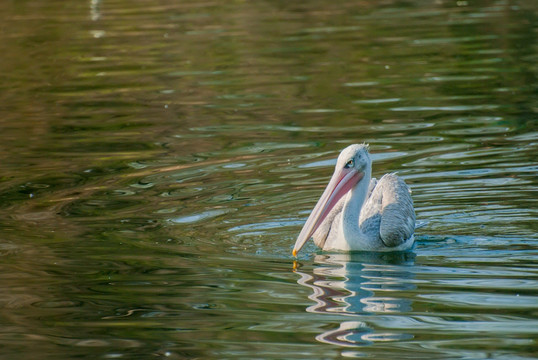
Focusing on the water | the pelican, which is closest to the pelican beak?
the pelican

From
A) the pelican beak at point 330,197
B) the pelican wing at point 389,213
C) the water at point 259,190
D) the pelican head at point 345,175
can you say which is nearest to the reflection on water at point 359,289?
the water at point 259,190

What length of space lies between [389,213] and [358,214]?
0.24 meters

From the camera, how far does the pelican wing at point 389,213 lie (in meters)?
7.93

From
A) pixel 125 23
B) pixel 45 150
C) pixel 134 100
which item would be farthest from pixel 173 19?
pixel 45 150

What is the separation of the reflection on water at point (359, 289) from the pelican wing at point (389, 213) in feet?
0.55

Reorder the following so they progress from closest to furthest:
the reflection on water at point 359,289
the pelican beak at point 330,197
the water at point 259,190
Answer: the reflection on water at point 359,289 → the water at point 259,190 → the pelican beak at point 330,197

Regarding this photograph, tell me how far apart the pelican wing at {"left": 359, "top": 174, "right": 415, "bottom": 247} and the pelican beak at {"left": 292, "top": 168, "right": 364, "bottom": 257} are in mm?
319

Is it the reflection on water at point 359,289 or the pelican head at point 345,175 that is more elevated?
the pelican head at point 345,175

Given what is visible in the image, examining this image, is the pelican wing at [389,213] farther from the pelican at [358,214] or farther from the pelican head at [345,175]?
the pelican head at [345,175]

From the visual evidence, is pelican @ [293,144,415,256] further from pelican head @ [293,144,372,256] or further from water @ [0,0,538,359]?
water @ [0,0,538,359]

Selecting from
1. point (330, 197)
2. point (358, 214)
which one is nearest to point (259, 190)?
point (358, 214)

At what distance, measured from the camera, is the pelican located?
794 centimetres

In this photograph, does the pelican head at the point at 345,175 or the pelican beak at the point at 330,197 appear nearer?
the pelican beak at the point at 330,197

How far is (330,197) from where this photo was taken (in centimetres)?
Result: 791
